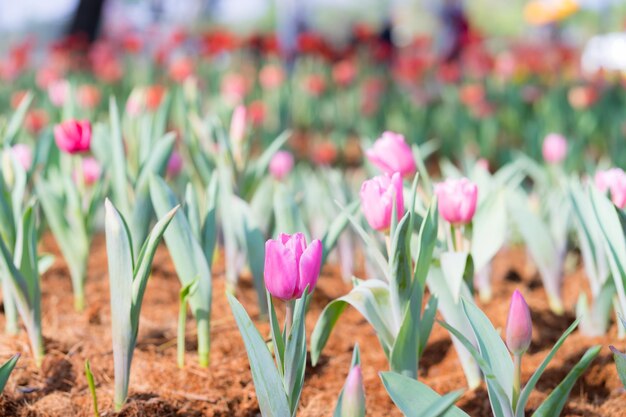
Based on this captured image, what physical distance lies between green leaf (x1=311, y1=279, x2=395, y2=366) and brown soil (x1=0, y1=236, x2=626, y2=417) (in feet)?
0.44

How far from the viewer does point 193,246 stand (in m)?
1.35

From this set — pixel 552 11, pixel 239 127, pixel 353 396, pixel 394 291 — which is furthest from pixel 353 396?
pixel 552 11

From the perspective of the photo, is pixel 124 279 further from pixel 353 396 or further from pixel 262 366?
pixel 353 396

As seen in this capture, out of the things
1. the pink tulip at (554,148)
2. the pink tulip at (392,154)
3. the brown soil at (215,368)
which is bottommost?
the brown soil at (215,368)

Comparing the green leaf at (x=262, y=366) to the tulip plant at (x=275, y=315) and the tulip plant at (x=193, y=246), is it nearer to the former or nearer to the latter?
the tulip plant at (x=275, y=315)

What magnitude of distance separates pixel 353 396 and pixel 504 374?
0.24 meters

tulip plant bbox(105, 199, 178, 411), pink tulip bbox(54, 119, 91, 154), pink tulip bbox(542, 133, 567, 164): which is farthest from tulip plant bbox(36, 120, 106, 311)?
pink tulip bbox(542, 133, 567, 164)

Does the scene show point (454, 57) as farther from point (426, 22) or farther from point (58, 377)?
point (426, 22)

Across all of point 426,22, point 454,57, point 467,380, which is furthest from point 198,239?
point 426,22

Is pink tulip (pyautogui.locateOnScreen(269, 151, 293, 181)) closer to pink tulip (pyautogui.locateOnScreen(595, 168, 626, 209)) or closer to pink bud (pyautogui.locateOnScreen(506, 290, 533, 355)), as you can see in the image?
pink tulip (pyautogui.locateOnScreen(595, 168, 626, 209))

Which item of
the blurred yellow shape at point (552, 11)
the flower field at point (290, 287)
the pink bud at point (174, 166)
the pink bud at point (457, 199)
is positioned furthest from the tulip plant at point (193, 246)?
the blurred yellow shape at point (552, 11)

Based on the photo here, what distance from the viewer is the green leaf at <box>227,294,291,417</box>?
1017 mm

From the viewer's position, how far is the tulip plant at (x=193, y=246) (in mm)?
1339

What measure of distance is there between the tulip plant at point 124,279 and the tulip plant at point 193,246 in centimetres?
16
